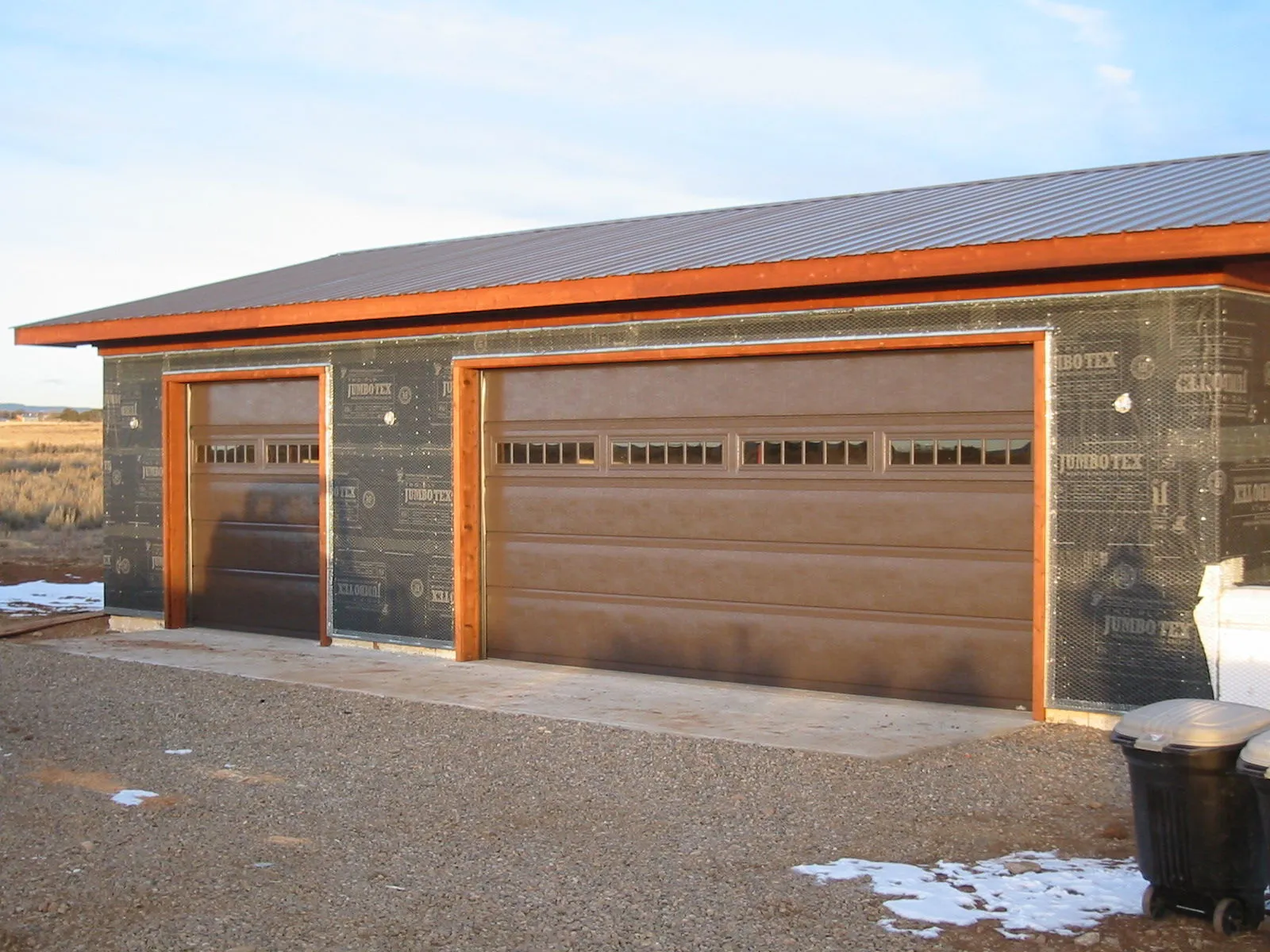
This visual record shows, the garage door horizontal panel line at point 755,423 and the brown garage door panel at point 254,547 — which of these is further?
the brown garage door panel at point 254,547

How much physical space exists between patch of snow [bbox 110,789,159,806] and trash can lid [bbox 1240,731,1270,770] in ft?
15.9

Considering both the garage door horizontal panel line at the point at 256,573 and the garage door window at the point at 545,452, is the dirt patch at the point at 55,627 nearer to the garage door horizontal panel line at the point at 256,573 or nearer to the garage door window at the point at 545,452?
the garage door horizontal panel line at the point at 256,573

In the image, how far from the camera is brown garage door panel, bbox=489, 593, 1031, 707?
962 centimetres

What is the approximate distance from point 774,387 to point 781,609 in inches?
62.3

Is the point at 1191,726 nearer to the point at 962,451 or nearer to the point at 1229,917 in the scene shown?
the point at 1229,917

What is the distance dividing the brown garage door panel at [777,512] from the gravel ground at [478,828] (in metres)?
1.49

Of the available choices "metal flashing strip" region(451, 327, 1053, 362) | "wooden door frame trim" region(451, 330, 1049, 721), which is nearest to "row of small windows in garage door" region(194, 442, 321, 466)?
"wooden door frame trim" region(451, 330, 1049, 721)

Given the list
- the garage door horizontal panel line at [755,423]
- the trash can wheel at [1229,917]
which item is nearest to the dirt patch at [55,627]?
the garage door horizontal panel line at [755,423]

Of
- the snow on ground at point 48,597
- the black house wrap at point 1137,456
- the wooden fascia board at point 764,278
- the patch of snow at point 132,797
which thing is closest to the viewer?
the patch of snow at point 132,797

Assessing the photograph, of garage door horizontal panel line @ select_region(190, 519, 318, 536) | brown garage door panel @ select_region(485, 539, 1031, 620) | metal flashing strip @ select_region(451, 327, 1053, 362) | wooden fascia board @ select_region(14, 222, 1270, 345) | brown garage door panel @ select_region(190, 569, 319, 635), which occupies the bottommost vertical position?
brown garage door panel @ select_region(190, 569, 319, 635)

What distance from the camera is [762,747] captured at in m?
8.34

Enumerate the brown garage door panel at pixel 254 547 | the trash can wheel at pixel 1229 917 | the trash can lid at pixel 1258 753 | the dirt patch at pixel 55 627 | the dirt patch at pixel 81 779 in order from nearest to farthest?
the trash can lid at pixel 1258 753 < the trash can wheel at pixel 1229 917 < the dirt patch at pixel 81 779 < the brown garage door panel at pixel 254 547 < the dirt patch at pixel 55 627

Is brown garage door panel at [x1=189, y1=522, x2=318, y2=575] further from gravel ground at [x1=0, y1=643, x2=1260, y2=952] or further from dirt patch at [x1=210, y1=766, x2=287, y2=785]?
dirt patch at [x1=210, y1=766, x2=287, y2=785]

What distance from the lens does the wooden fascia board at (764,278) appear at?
804 cm
